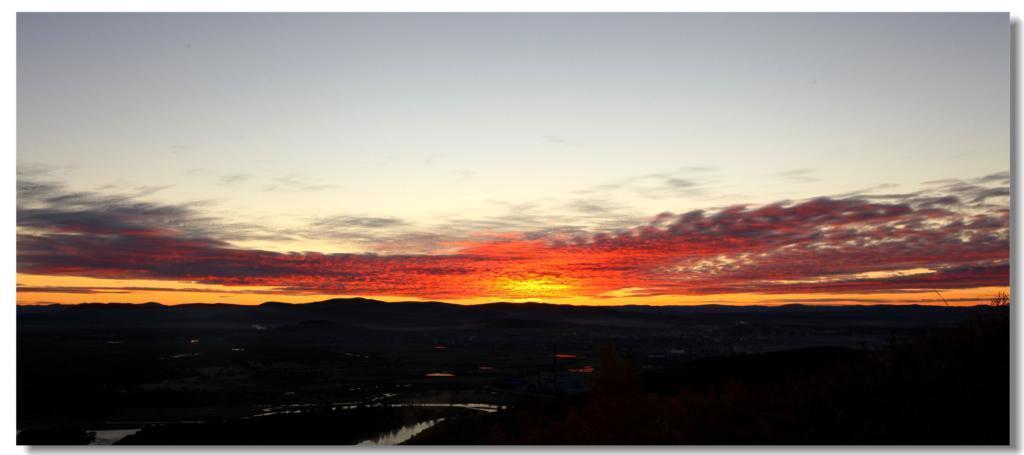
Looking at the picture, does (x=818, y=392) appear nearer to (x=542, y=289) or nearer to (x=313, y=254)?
(x=542, y=289)

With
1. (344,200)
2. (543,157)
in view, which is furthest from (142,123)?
(543,157)

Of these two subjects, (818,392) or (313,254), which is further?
(313,254)

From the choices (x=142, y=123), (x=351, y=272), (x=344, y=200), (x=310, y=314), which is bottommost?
(x=310, y=314)

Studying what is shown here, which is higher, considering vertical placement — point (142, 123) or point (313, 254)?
point (142, 123)
